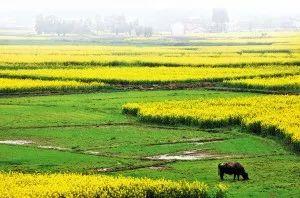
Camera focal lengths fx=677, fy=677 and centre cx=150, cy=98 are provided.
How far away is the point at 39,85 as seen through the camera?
47.7 meters

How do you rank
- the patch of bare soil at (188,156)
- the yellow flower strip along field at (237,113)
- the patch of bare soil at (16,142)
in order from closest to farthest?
the patch of bare soil at (188,156) → the patch of bare soil at (16,142) → the yellow flower strip along field at (237,113)

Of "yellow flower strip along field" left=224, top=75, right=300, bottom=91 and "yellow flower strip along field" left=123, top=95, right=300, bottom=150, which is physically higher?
"yellow flower strip along field" left=123, top=95, right=300, bottom=150

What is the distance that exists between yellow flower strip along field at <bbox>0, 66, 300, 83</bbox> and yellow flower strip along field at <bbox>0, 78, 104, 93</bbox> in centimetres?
337

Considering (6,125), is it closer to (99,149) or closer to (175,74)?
(99,149)

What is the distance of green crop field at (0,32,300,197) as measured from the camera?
78.0 feet

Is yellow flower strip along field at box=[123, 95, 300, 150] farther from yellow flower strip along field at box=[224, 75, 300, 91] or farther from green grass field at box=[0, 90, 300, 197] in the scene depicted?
yellow flower strip along field at box=[224, 75, 300, 91]

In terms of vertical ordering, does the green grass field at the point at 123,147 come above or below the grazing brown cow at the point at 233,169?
below

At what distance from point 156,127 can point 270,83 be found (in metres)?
16.8

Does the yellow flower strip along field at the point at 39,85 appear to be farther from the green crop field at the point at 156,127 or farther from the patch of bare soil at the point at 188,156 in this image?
the patch of bare soil at the point at 188,156

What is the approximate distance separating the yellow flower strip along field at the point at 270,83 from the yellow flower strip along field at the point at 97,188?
93.4 feet

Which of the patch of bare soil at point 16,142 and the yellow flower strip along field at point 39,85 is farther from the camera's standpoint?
the yellow flower strip along field at point 39,85

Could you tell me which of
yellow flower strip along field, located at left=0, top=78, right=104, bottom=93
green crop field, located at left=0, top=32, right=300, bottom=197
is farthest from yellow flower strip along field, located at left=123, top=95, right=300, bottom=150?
yellow flower strip along field, located at left=0, top=78, right=104, bottom=93

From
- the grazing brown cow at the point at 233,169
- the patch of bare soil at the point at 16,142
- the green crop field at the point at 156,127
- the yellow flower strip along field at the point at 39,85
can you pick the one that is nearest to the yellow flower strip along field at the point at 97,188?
the green crop field at the point at 156,127

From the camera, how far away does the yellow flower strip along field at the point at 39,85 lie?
46.6m
